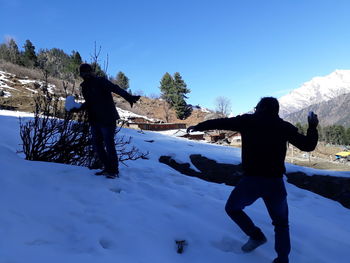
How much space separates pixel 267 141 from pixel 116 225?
1.88 meters

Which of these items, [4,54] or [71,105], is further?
[4,54]

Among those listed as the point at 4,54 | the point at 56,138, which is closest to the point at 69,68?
the point at 4,54

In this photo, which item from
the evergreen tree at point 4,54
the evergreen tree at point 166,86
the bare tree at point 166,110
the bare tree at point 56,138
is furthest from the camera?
the evergreen tree at point 166,86

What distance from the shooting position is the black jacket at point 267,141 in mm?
2490

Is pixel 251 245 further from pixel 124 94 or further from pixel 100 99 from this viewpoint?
pixel 100 99

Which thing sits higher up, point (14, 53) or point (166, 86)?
point (14, 53)

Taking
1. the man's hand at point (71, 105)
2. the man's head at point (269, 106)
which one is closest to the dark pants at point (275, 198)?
the man's head at point (269, 106)

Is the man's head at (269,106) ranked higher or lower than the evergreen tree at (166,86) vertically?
lower

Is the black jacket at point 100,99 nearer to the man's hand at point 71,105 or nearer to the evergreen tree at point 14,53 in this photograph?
the man's hand at point 71,105

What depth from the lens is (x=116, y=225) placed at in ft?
9.11

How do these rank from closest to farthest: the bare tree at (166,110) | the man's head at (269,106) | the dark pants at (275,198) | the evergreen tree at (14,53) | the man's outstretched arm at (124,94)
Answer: the dark pants at (275,198), the man's head at (269,106), the man's outstretched arm at (124,94), the evergreen tree at (14,53), the bare tree at (166,110)

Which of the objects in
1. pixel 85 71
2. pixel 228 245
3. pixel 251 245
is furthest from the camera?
pixel 85 71

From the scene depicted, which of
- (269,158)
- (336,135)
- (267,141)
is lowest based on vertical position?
(336,135)

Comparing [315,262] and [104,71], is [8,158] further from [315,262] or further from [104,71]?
[315,262]
